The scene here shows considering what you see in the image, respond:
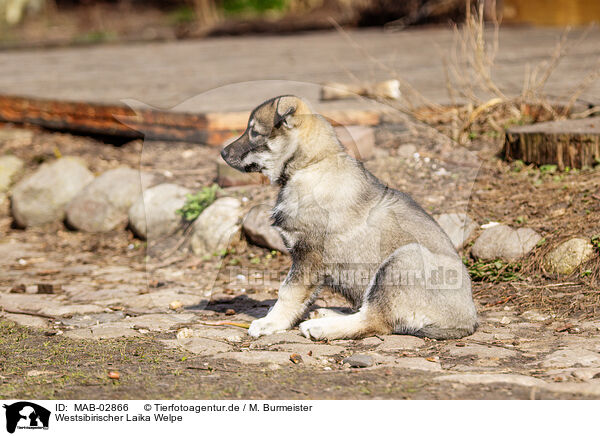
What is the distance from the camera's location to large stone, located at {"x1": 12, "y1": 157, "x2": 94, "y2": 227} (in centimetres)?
743

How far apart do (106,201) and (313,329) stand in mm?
3562

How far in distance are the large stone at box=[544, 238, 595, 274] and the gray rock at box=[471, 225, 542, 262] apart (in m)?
0.20

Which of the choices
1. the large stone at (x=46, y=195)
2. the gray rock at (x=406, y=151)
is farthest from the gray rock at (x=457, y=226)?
the large stone at (x=46, y=195)

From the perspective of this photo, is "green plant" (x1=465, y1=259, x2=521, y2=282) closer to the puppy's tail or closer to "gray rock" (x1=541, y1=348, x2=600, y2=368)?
the puppy's tail

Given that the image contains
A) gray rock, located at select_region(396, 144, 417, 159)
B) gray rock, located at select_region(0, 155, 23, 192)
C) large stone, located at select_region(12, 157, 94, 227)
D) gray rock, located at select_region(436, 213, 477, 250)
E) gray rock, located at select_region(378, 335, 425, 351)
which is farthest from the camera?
gray rock, located at select_region(0, 155, 23, 192)

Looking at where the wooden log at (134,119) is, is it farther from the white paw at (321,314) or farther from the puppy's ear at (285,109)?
the white paw at (321,314)

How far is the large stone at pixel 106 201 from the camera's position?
7.05 m

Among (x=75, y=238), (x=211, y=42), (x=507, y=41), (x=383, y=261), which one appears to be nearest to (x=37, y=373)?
(x=383, y=261)

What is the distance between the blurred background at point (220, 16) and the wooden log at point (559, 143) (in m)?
6.27

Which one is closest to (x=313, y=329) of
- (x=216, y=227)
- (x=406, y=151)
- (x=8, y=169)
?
(x=216, y=227)

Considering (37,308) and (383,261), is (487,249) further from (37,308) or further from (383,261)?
(37,308)

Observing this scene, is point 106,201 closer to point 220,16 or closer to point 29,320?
point 29,320
